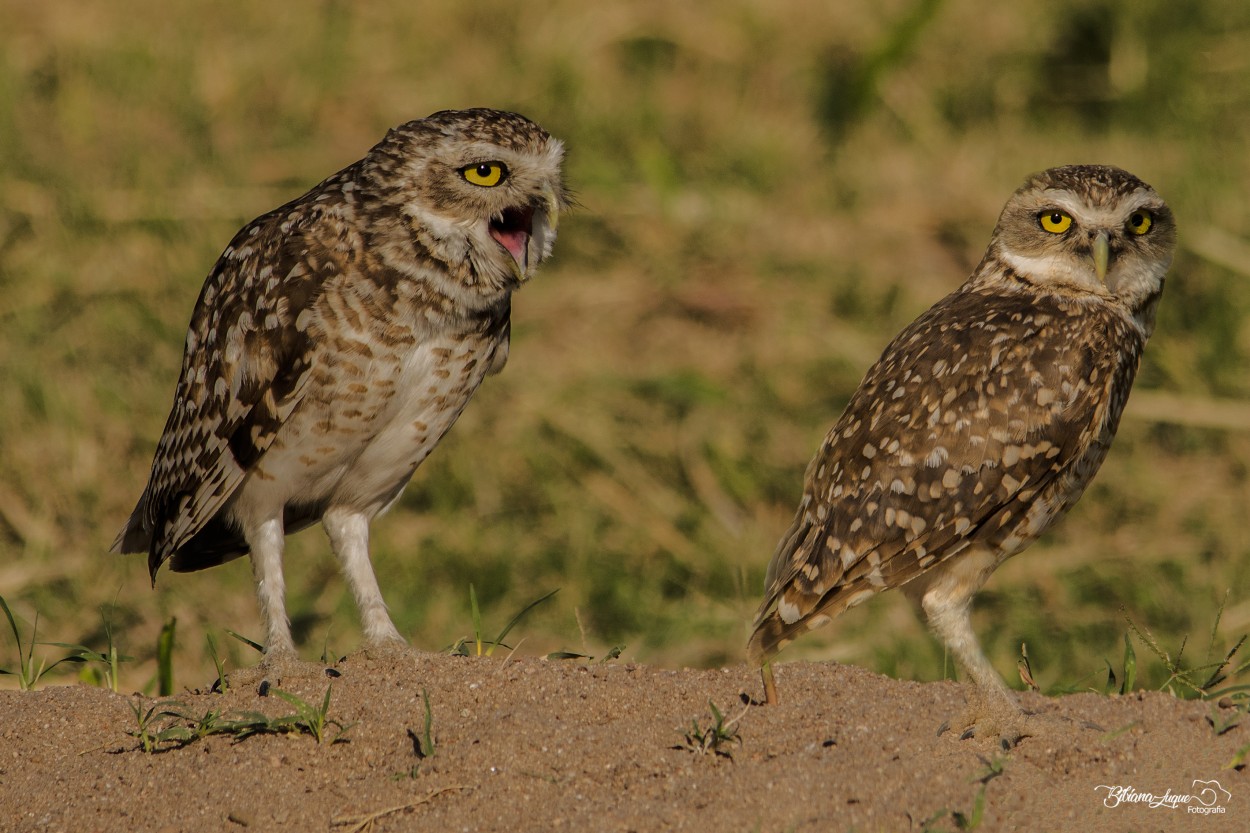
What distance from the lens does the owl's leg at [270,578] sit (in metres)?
4.59

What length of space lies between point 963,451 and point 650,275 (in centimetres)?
509

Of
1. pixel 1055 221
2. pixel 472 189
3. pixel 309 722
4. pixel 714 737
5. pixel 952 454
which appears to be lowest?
pixel 309 722

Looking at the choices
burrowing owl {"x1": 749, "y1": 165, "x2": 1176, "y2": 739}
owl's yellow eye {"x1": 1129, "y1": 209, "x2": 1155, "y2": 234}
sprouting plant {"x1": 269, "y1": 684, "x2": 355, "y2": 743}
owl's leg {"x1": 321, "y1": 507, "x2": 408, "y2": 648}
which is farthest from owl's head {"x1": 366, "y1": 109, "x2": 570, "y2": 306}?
owl's yellow eye {"x1": 1129, "y1": 209, "x2": 1155, "y2": 234}

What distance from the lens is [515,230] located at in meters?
4.85

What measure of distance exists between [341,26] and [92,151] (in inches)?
79.2

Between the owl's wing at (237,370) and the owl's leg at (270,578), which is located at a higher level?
the owl's wing at (237,370)

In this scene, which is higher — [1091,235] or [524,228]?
[1091,235]

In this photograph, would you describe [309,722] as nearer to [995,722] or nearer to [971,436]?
[995,722]

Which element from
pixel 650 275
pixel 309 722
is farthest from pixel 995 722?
pixel 650 275

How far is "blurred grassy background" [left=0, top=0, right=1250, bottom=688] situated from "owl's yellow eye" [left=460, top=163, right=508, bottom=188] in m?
2.56

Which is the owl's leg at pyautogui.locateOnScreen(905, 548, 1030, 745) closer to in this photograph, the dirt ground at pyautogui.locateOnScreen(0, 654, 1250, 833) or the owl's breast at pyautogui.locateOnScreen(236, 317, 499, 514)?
the dirt ground at pyautogui.locateOnScreen(0, 654, 1250, 833)

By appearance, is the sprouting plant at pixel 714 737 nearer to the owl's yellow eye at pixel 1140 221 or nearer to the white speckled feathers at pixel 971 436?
the white speckled feathers at pixel 971 436

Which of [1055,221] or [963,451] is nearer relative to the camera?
[963,451]

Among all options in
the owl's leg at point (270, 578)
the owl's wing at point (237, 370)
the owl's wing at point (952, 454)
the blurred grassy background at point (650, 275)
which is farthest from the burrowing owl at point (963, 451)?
the blurred grassy background at point (650, 275)
